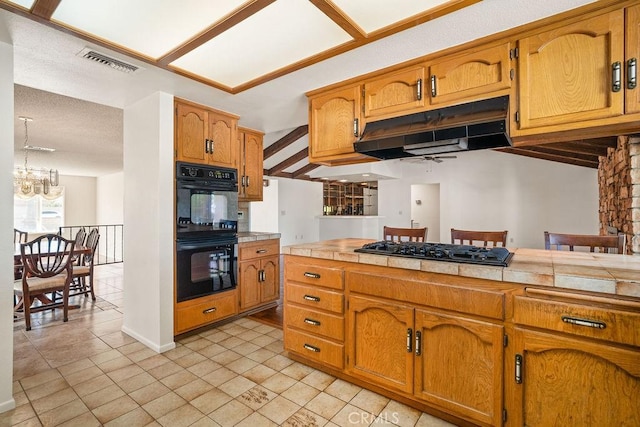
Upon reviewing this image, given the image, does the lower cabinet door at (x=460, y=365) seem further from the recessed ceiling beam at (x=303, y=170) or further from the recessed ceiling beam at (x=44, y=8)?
the recessed ceiling beam at (x=303, y=170)

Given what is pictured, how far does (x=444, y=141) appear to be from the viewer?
1.97 meters

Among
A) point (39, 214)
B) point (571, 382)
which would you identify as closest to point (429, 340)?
point (571, 382)

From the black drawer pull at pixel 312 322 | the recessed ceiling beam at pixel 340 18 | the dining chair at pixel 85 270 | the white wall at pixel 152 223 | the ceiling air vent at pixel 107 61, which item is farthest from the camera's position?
the dining chair at pixel 85 270

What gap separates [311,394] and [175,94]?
274cm

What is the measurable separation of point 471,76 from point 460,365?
1.75 m

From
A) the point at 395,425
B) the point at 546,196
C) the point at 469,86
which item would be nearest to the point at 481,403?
the point at 395,425

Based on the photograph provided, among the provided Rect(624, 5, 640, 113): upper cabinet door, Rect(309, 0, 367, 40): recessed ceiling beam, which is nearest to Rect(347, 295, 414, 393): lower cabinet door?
Rect(624, 5, 640, 113): upper cabinet door

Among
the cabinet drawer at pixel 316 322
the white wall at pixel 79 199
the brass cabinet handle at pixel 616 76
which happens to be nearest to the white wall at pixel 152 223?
the cabinet drawer at pixel 316 322

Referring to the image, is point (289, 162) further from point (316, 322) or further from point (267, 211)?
Answer: point (316, 322)

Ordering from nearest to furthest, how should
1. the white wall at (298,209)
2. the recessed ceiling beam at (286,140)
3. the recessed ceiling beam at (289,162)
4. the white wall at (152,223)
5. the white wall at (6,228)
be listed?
the white wall at (6,228) < the white wall at (152,223) < the recessed ceiling beam at (286,140) < the recessed ceiling beam at (289,162) < the white wall at (298,209)

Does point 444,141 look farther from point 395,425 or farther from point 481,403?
point 395,425

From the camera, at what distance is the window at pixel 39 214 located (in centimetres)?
852

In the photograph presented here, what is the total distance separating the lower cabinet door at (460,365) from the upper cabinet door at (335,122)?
145cm

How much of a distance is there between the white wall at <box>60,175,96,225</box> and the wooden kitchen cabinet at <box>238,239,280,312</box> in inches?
350
